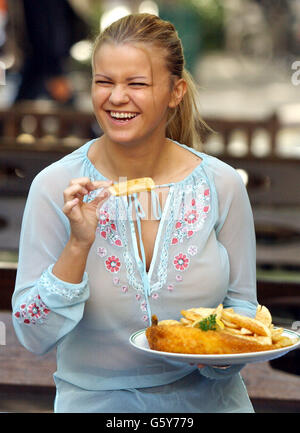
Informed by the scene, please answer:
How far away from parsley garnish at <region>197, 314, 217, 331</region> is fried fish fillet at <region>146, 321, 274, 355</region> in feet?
0.04

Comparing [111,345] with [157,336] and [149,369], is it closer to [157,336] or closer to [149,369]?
[149,369]

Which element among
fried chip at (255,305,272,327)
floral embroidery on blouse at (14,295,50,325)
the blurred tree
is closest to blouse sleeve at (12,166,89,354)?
floral embroidery on blouse at (14,295,50,325)

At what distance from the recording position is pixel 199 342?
4.81ft

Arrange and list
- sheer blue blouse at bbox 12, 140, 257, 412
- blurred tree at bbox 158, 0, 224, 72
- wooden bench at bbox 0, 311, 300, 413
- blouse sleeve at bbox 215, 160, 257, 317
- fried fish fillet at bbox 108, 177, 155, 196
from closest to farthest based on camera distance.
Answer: fried fish fillet at bbox 108, 177, 155, 196 < sheer blue blouse at bbox 12, 140, 257, 412 < blouse sleeve at bbox 215, 160, 257, 317 < wooden bench at bbox 0, 311, 300, 413 < blurred tree at bbox 158, 0, 224, 72

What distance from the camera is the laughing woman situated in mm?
1579

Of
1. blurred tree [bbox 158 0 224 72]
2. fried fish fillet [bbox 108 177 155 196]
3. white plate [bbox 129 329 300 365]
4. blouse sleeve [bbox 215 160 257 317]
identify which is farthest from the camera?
blurred tree [bbox 158 0 224 72]

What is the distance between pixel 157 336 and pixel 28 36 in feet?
20.1

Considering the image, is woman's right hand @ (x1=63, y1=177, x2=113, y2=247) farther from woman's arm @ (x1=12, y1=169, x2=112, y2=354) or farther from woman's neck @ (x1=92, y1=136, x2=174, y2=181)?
woman's neck @ (x1=92, y1=136, x2=174, y2=181)

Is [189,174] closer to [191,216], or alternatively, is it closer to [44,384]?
[191,216]

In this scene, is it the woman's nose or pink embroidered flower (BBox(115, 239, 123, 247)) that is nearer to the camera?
the woman's nose

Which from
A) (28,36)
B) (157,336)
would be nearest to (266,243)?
(157,336)

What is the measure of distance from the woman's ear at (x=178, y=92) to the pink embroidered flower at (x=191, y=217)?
0.75 feet

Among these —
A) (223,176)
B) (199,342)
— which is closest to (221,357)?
(199,342)

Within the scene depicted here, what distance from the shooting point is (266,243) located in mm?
3197
